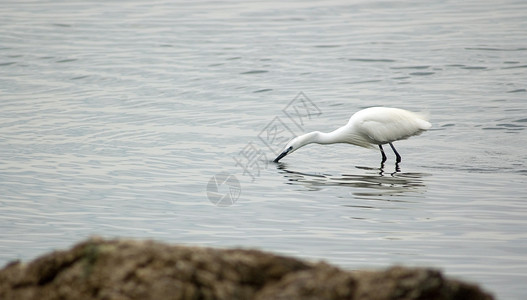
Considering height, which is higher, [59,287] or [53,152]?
[59,287]

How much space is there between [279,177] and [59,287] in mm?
9249

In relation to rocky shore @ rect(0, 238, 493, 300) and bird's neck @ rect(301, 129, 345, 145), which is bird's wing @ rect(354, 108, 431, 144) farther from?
rocky shore @ rect(0, 238, 493, 300)

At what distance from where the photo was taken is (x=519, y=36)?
1021 inches

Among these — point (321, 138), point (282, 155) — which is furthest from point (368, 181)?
point (282, 155)

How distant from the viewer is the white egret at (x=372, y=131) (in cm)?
1433

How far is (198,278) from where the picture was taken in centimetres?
379

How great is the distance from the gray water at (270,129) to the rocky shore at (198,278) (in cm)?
347

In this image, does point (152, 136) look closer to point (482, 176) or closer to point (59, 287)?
point (482, 176)

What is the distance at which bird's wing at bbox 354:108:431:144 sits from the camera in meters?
14.5

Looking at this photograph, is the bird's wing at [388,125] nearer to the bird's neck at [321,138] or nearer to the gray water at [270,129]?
the bird's neck at [321,138]

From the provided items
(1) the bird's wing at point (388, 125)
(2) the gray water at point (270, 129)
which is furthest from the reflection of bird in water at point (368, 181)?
(1) the bird's wing at point (388, 125)

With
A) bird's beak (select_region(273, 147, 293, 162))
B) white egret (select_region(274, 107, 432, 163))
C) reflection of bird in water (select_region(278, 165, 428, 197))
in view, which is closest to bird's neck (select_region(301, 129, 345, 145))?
white egret (select_region(274, 107, 432, 163))

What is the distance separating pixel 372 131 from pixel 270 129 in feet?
9.32

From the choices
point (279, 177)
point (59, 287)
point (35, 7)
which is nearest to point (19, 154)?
point (279, 177)
